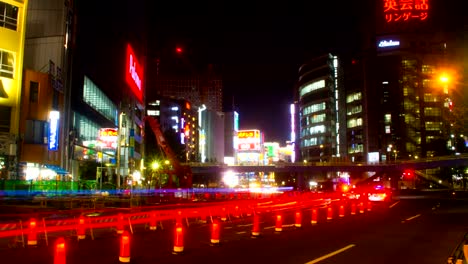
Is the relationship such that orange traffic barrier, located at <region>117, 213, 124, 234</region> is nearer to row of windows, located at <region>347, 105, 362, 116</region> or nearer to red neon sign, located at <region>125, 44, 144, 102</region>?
red neon sign, located at <region>125, 44, 144, 102</region>

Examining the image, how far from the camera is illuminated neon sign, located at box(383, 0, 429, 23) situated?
482ft

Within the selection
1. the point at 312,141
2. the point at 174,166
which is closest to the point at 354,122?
the point at 312,141

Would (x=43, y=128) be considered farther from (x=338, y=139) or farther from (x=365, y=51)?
(x=365, y=51)

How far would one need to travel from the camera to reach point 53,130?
154 feet

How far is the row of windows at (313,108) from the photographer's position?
15425cm

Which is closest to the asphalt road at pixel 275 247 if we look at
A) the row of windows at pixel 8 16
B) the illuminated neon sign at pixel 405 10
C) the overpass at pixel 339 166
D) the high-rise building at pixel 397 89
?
the row of windows at pixel 8 16

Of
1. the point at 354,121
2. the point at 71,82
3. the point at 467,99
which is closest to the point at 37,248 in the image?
the point at 467,99

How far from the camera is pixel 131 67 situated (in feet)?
187

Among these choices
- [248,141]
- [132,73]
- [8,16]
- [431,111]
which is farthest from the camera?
[431,111]

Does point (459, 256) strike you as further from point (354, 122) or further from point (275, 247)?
point (354, 122)

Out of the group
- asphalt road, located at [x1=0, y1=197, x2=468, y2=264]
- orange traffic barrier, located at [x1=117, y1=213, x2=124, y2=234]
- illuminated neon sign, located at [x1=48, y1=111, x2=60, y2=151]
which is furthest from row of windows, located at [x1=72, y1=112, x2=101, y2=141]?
orange traffic barrier, located at [x1=117, y1=213, x2=124, y2=234]

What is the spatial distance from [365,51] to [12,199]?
137 metres

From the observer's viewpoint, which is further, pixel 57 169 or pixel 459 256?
pixel 57 169

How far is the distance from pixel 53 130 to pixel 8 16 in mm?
10692
